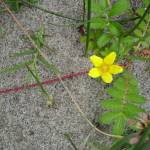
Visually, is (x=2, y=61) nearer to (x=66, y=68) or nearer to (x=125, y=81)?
(x=66, y=68)

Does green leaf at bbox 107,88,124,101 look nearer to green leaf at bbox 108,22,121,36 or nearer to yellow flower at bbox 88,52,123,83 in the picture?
yellow flower at bbox 88,52,123,83

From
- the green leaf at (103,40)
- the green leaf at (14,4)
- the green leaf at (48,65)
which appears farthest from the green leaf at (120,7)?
the green leaf at (14,4)

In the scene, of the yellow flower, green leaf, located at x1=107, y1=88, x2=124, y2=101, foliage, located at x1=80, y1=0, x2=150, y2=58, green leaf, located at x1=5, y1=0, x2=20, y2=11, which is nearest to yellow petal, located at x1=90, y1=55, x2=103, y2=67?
the yellow flower

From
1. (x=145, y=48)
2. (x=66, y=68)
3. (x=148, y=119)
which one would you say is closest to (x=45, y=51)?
(x=66, y=68)

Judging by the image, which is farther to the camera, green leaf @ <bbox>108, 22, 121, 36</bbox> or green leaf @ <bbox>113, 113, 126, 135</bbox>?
green leaf @ <bbox>108, 22, 121, 36</bbox>

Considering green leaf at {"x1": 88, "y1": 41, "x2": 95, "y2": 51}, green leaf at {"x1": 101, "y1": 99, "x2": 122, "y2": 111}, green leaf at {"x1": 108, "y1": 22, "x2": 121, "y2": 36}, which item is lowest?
green leaf at {"x1": 101, "y1": 99, "x2": 122, "y2": 111}

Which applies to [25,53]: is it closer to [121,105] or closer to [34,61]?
[34,61]

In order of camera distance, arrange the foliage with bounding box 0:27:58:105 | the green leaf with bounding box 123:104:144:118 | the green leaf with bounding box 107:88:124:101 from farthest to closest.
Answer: the foliage with bounding box 0:27:58:105 → the green leaf with bounding box 107:88:124:101 → the green leaf with bounding box 123:104:144:118
